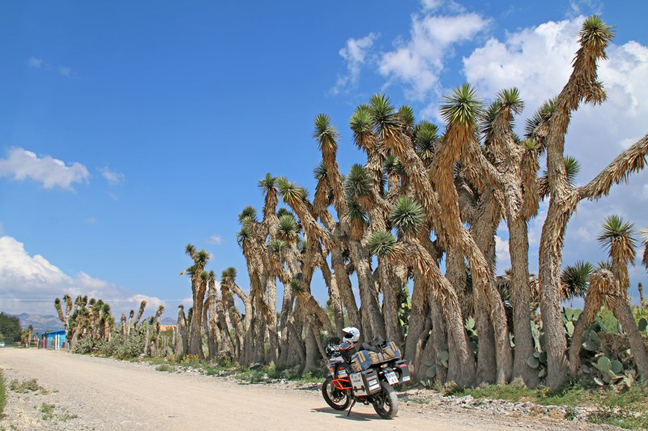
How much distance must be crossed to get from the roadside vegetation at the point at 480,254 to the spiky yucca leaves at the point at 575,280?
39mm

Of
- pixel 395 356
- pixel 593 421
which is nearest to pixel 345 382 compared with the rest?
pixel 395 356

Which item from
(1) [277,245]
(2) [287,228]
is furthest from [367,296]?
(1) [277,245]

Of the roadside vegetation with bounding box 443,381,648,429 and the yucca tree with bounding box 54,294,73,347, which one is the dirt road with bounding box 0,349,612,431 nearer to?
the roadside vegetation with bounding box 443,381,648,429

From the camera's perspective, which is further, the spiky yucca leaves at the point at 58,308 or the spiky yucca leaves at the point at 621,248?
the spiky yucca leaves at the point at 58,308

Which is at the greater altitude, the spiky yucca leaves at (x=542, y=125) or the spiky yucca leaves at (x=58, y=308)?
the spiky yucca leaves at (x=542, y=125)

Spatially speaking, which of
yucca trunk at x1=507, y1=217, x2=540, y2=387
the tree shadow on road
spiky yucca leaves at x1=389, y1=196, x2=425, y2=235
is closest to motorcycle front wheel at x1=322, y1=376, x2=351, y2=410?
the tree shadow on road

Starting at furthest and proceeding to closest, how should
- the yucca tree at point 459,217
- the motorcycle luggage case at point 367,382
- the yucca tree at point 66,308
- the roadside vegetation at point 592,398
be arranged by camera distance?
the yucca tree at point 66,308, the yucca tree at point 459,217, the motorcycle luggage case at point 367,382, the roadside vegetation at point 592,398

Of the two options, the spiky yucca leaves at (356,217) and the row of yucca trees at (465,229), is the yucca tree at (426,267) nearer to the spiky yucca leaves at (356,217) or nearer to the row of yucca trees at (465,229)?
the row of yucca trees at (465,229)

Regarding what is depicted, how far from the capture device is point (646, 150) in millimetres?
11023

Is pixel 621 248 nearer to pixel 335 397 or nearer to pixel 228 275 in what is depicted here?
pixel 335 397

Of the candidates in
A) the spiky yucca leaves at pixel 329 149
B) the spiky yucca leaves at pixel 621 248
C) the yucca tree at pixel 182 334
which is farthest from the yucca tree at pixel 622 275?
the yucca tree at pixel 182 334

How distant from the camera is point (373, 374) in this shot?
948 centimetres

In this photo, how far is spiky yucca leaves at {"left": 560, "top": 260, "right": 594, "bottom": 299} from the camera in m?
13.8

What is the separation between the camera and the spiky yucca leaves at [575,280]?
13.8m
